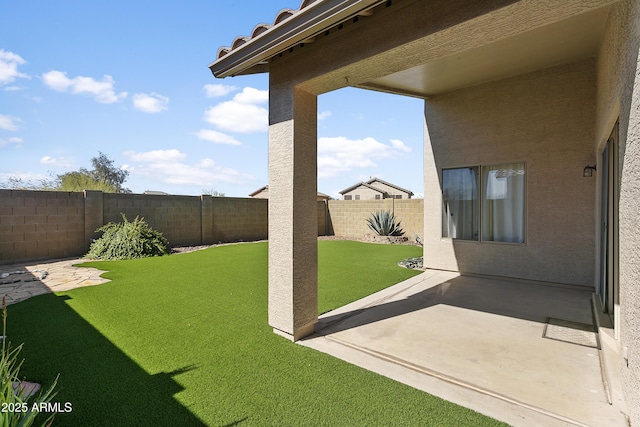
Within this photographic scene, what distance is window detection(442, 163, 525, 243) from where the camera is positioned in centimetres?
771

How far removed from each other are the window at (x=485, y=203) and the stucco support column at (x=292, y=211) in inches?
219

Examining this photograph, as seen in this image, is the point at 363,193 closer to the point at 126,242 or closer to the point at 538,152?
the point at 126,242

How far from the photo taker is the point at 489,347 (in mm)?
4031

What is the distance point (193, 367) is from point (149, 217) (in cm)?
1126

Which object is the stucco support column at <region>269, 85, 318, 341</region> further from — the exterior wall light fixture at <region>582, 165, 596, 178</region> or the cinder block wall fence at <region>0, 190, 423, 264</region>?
the cinder block wall fence at <region>0, 190, 423, 264</region>

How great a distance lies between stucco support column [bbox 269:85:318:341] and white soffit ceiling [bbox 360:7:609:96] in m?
2.23

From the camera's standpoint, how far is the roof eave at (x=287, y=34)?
2.99 metres

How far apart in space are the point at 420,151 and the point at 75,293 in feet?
29.8

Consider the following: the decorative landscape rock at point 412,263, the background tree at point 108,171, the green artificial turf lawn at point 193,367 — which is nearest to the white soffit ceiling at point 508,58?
the green artificial turf lawn at point 193,367

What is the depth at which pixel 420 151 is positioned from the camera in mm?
9508

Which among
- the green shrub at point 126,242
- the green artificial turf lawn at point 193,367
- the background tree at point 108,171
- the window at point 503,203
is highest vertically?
the background tree at point 108,171

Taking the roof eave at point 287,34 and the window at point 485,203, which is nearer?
the roof eave at point 287,34

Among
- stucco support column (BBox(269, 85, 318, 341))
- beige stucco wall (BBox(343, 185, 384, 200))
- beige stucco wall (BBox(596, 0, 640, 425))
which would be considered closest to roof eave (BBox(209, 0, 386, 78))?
stucco support column (BBox(269, 85, 318, 341))

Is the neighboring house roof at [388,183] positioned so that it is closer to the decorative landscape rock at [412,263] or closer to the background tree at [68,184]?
the decorative landscape rock at [412,263]
